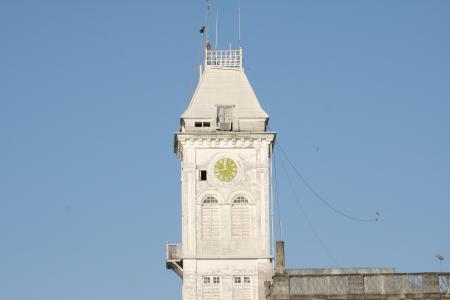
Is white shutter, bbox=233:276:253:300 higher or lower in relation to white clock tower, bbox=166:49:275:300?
lower

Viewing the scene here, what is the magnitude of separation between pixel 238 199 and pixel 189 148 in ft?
18.5

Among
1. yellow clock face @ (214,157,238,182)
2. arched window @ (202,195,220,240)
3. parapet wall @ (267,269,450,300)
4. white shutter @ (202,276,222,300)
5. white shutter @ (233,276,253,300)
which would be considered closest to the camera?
parapet wall @ (267,269,450,300)

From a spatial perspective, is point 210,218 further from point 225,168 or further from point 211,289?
point 211,289

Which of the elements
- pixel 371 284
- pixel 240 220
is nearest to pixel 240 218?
pixel 240 220

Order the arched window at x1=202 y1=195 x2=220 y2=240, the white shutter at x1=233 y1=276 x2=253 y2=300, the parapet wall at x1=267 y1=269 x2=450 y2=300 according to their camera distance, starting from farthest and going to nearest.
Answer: the arched window at x1=202 y1=195 x2=220 y2=240, the white shutter at x1=233 y1=276 x2=253 y2=300, the parapet wall at x1=267 y1=269 x2=450 y2=300

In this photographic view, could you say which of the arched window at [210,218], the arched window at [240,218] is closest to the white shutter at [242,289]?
the arched window at [240,218]

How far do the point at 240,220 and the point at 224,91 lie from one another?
11.0m

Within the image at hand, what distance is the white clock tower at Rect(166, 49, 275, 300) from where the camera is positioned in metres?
111

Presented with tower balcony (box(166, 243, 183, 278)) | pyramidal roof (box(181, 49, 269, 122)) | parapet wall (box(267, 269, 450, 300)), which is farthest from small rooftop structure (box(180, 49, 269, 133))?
parapet wall (box(267, 269, 450, 300))

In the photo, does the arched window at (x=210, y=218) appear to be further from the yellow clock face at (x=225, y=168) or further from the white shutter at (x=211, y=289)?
the white shutter at (x=211, y=289)

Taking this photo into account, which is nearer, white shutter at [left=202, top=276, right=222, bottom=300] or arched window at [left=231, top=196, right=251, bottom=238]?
white shutter at [left=202, top=276, right=222, bottom=300]

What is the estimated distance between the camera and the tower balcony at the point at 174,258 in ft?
369

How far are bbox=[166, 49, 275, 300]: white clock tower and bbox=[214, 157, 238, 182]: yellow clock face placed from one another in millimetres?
79

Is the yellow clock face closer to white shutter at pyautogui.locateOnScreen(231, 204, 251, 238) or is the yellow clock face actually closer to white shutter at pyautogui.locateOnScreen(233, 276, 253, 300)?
white shutter at pyautogui.locateOnScreen(231, 204, 251, 238)
